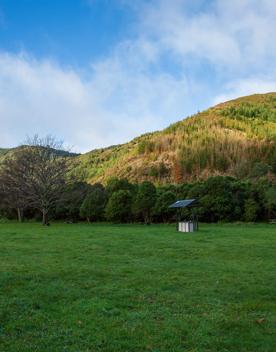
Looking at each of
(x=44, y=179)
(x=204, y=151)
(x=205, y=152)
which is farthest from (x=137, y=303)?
(x=204, y=151)

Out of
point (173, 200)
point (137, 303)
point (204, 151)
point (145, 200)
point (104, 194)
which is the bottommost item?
point (137, 303)

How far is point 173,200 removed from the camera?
5312cm

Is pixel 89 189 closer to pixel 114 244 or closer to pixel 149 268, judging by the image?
pixel 114 244

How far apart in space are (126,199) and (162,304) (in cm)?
4288

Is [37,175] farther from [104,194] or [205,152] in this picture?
[205,152]

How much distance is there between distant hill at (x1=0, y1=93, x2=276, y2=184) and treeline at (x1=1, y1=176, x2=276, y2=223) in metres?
26.0

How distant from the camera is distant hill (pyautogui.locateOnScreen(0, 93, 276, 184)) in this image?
10604cm

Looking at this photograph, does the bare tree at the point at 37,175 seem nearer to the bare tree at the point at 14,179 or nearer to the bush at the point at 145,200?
the bare tree at the point at 14,179

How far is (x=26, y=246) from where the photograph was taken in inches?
779

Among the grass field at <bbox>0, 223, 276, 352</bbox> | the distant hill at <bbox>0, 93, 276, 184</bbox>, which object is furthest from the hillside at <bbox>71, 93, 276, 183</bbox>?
the grass field at <bbox>0, 223, 276, 352</bbox>

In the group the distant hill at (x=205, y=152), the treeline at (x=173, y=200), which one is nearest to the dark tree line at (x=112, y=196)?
the treeline at (x=173, y=200)

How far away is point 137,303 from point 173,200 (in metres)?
44.5

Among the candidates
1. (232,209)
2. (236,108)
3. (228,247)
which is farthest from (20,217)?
(236,108)

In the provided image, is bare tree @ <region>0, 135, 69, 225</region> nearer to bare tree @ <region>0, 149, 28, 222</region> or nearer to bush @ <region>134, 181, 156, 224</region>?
bare tree @ <region>0, 149, 28, 222</region>
